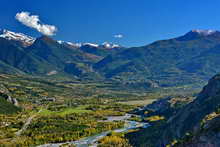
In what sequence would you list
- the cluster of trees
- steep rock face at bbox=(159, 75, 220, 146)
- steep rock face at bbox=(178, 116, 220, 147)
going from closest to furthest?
steep rock face at bbox=(178, 116, 220, 147)
steep rock face at bbox=(159, 75, 220, 146)
the cluster of trees

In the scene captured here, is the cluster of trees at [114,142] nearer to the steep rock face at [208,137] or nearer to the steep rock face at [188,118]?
the steep rock face at [188,118]

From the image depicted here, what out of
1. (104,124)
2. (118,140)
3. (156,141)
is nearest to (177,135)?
(156,141)

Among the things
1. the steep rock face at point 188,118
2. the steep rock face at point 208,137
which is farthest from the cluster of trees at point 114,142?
the steep rock face at point 208,137

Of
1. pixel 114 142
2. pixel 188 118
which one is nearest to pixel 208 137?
pixel 188 118

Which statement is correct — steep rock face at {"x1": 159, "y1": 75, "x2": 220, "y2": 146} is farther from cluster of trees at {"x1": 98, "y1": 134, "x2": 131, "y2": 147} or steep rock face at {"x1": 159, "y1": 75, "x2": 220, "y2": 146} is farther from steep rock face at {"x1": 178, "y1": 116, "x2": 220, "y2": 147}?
steep rock face at {"x1": 178, "y1": 116, "x2": 220, "y2": 147}

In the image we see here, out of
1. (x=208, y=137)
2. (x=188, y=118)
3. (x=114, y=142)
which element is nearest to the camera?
(x=208, y=137)

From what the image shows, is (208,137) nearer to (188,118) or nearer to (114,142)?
(188,118)

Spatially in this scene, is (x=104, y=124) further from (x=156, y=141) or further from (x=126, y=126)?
(x=156, y=141)

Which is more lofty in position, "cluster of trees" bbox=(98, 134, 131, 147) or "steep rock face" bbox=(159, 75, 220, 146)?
"steep rock face" bbox=(159, 75, 220, 146)

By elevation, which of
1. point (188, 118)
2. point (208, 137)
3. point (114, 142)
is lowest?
point (114, 142)

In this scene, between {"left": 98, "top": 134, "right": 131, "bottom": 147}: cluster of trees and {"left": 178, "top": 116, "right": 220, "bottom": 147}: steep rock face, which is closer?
{"left": 178, "top": 116, "right": 220, "bottom": 147}: steep rock face

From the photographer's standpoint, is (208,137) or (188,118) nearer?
(208,137)

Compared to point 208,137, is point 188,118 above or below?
below

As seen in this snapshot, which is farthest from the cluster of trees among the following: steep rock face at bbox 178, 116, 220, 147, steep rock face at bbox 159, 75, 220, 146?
steep rock face at bbox 178, 116, 220, 147
